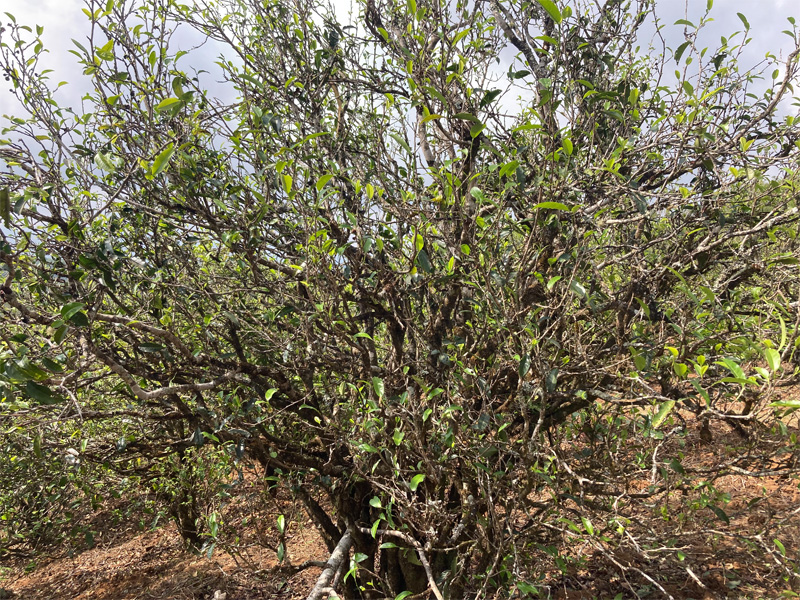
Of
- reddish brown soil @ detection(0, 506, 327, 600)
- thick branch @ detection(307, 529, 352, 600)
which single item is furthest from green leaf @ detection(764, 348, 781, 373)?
reddish brown soil @ detection(0, 506, 327, 600)

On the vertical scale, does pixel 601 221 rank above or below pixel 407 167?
below

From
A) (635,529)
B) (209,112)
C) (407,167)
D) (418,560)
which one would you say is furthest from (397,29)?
(635,529)

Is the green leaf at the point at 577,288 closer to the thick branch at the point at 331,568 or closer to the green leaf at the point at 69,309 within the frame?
the green leaf at the point at 69,309

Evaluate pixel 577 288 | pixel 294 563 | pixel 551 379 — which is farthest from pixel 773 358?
pixel 294 563

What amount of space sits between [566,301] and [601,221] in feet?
1.36

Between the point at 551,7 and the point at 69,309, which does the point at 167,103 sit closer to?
the point at 69,309

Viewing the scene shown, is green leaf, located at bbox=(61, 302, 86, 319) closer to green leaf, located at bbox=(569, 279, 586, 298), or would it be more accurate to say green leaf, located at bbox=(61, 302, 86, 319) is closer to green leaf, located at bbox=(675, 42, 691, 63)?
green leaf, located at bbox=(569, 279, 586, 298)

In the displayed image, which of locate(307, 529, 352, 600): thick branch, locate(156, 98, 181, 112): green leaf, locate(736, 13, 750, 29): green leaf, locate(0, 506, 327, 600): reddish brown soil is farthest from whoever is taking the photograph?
locate(0, 506, 327, 600): reddish brown soil

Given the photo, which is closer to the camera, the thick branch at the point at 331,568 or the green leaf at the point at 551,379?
the green leaf at the point at 551,379

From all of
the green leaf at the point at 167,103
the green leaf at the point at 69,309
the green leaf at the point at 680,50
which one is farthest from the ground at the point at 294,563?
the green leaf at the point at 167,103

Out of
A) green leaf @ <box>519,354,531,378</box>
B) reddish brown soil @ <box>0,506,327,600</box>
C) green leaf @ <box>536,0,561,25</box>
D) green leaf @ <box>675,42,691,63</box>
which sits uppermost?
green leaf @ <box>675,42,691,63</box>

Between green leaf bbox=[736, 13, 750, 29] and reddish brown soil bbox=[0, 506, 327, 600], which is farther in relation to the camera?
reddish brown soil bbox=[0, 506, 327, 600]

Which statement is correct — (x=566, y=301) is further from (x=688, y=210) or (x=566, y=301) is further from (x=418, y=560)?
(x=418, y=560)

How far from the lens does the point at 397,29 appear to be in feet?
10.4
